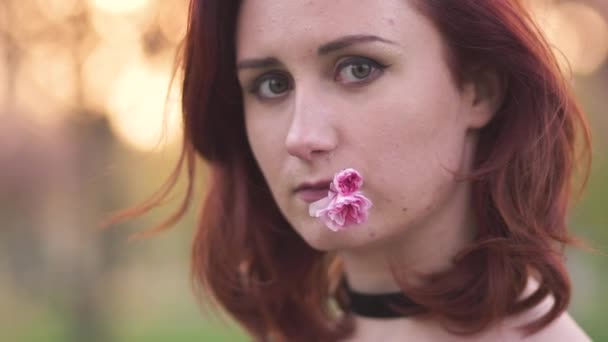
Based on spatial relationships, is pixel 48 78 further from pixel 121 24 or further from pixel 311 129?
pixel 311 129

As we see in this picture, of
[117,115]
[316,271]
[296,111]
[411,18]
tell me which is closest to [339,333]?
[316,271]

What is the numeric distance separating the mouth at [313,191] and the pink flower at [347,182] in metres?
0.05

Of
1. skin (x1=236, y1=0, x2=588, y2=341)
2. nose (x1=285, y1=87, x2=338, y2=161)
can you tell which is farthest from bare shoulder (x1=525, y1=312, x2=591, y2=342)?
nose (x1=285, y1=87, x2=338, y2=161)

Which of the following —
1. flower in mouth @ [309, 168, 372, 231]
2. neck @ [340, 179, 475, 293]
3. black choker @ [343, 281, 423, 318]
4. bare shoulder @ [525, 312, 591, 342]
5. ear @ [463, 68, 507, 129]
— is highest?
ear @ [463, 68, 507, 129]

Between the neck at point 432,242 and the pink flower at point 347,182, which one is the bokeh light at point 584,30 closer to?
the neck at point 432,242

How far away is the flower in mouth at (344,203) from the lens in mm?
2020

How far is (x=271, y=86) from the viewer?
7.42ft

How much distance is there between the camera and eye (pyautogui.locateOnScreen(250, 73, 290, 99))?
2.23 metres

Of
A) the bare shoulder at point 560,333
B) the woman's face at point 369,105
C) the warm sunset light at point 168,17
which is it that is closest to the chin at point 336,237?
the woman's face at point 369,105

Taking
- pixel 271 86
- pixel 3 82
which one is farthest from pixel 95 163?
pixel 271 86

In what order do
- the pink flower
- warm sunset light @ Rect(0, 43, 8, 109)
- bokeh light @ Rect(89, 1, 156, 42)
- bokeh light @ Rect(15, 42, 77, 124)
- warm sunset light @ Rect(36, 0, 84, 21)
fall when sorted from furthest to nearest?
1. warm sunset light @ Rect(0, 43, 8, 109)
2. bokeh light @ Rect(15, 42, 77, 124)
3. warm sunset light @ Rect(36, 0, 84, 21)
4. bokeh light @ Rect(89, 1, 156, 42)
5. the pink flower

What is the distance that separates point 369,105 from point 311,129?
0.16 m

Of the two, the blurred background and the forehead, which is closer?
the forehead

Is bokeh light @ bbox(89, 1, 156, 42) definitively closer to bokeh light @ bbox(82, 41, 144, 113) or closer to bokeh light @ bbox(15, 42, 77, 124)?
bokeh light @ bbox(82, 41, 144, 113)
